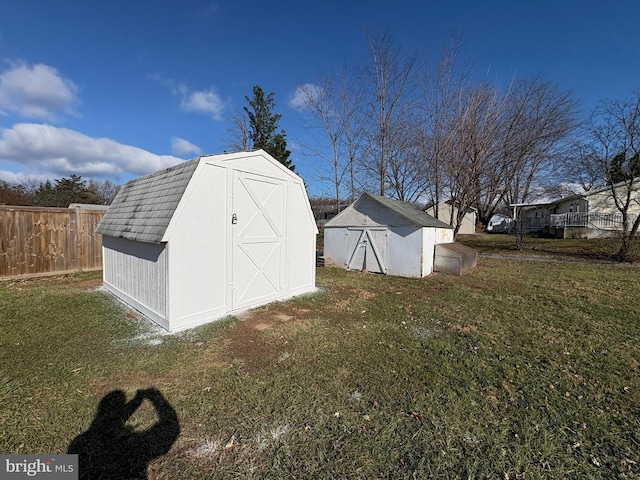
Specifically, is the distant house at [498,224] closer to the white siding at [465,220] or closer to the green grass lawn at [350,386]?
the white siding at [465,220]

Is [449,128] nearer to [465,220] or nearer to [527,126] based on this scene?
[527,126]

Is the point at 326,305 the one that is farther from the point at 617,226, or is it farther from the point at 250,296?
the point at 617,226

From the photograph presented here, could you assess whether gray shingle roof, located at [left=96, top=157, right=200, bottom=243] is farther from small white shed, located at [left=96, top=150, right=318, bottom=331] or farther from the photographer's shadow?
the photographer's shadow

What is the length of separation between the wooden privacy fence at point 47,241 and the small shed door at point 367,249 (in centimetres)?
907

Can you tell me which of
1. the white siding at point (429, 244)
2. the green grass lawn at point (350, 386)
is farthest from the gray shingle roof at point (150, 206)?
the white siding at point (429, 244)

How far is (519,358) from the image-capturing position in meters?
Answer: 3.78

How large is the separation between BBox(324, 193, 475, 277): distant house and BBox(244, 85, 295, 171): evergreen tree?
15303 millimetres

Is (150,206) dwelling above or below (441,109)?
below

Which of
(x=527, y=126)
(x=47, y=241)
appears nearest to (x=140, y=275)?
(x=47, y=241)

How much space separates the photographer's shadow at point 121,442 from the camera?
2016 millimetres

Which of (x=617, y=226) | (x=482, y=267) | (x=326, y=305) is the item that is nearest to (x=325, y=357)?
(x=326, y=305)

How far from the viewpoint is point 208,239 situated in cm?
489

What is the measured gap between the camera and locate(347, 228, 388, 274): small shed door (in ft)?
33.5

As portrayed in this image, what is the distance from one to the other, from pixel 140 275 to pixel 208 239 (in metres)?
1.70
